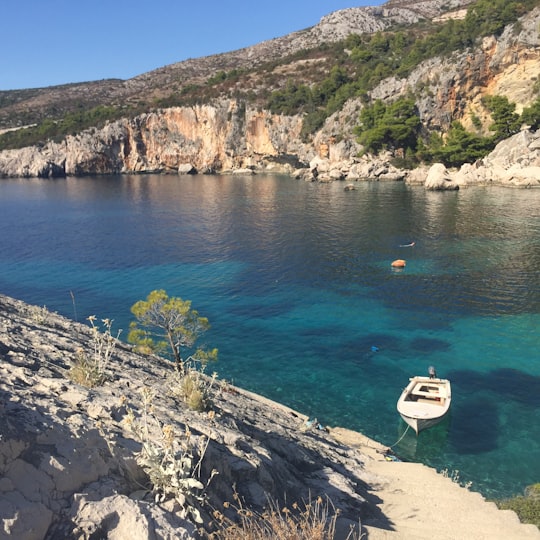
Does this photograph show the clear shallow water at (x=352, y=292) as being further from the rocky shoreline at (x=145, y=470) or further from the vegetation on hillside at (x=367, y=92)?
the vegetation on hillside at (x=367, y=92)

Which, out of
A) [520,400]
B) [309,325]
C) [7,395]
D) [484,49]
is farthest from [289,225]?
[484,49]

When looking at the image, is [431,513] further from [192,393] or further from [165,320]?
[165,320]

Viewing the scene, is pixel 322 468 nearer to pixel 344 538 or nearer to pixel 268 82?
pixel 344 538

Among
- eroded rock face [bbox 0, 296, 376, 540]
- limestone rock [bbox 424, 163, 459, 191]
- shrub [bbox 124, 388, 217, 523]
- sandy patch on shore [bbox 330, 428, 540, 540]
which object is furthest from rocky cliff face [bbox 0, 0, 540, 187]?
shrub [bbox 124, 388, 217, 523]

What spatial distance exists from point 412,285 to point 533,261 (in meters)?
13.0

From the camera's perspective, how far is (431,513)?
977 centimetres

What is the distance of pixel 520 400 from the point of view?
21594 mm

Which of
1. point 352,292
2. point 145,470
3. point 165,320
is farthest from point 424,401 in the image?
point 145,470

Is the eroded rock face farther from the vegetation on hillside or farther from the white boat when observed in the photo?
the vegetation on hillside

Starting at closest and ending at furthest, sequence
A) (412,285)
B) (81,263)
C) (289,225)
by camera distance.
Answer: (412,285)
(81,263)
(289,225)

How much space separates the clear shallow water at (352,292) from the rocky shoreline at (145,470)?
759 centimetres

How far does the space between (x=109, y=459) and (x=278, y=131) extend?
137654 mm

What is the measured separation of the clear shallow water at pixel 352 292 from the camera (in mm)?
21094

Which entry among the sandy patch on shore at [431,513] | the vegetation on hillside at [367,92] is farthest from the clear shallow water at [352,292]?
the vegetation on hillside at [367,92]
